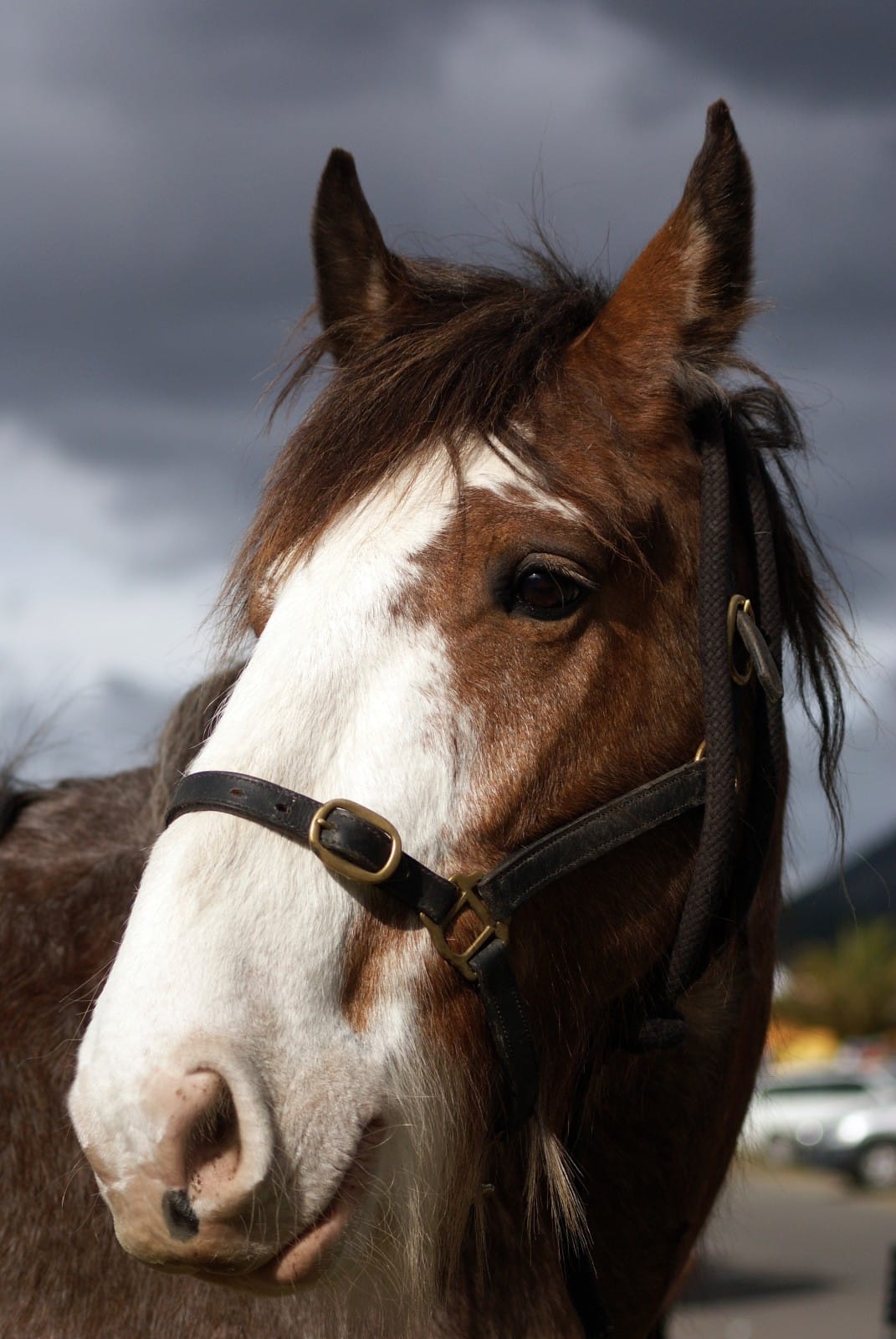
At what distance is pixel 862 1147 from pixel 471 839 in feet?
72.0

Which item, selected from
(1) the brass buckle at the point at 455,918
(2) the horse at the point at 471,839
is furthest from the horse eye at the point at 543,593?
(1) the brass buckle at the point at 455,918

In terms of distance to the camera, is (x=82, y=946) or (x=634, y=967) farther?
(x=82, y=946)

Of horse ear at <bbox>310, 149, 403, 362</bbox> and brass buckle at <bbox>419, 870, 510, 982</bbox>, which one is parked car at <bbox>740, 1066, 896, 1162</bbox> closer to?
horse ear at <bbox>310, 149, 403, 362</bbox>

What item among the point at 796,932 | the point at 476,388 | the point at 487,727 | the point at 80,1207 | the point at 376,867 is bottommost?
the point at 80,1207

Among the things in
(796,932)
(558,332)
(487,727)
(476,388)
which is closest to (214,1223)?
(487,727)

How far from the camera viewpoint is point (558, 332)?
2590 mm

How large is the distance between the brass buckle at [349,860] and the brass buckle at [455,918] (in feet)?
0.42

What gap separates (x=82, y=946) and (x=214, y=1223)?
3.70 ft

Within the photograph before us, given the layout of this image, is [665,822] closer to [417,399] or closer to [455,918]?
[455,918]

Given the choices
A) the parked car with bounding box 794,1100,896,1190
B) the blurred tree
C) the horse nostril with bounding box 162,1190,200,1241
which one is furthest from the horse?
the blurred tree

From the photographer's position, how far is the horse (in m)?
1.85

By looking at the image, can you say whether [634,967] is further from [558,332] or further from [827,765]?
[558,332]

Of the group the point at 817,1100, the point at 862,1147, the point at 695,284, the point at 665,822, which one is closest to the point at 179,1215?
the point at 665,822

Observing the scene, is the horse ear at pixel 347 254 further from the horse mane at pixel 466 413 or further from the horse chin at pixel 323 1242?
the horse chin at pixel 323 1242
